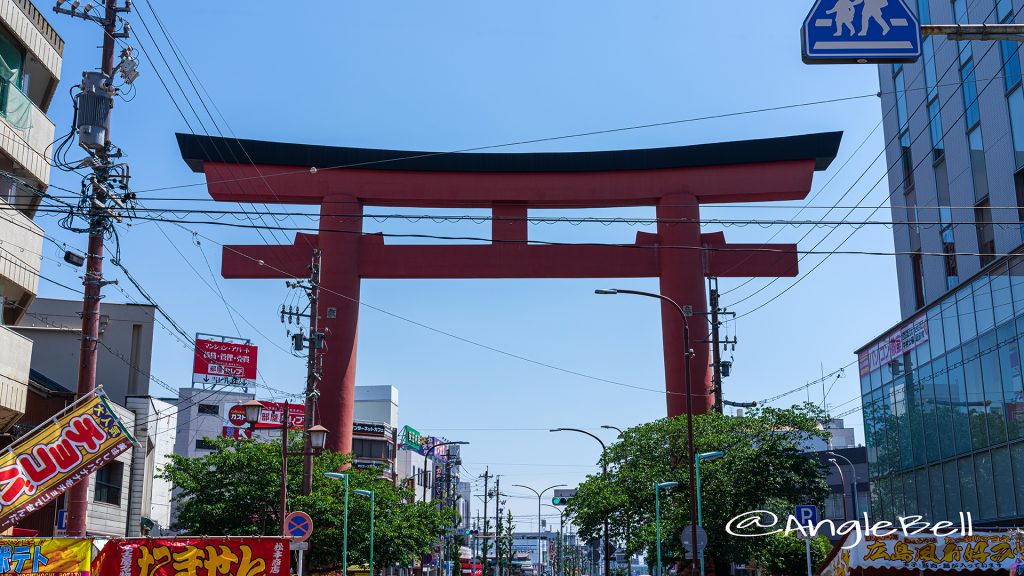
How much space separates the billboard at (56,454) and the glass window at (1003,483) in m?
24.8

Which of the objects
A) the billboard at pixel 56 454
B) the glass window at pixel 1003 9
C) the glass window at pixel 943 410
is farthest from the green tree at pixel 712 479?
the billboard at pixel 56 454

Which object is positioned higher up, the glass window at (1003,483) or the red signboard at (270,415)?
the red signboard at (270,415)

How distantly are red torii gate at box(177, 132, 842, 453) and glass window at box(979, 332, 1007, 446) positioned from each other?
6.70 metres

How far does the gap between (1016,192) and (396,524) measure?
2263 centimetres

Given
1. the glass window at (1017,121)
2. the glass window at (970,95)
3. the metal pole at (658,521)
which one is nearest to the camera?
the glass window at (1017,121)

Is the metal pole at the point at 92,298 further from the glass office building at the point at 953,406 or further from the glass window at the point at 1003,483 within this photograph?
the glass window at the point at 1003,483

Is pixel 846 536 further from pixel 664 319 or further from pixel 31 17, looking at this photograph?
pixel 31 17

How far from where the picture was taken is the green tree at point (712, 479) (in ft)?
103

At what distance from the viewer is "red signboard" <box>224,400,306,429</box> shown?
62125mm

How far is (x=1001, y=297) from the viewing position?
29266 millimetres

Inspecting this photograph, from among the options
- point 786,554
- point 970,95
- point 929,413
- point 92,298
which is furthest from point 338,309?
point 970,95

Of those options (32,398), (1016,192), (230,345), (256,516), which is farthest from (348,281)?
(230,345)

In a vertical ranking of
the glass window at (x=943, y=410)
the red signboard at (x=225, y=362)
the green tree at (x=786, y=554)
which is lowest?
the green tree at (x=786, y=554)

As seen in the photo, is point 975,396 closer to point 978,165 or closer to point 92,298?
point 978,165
